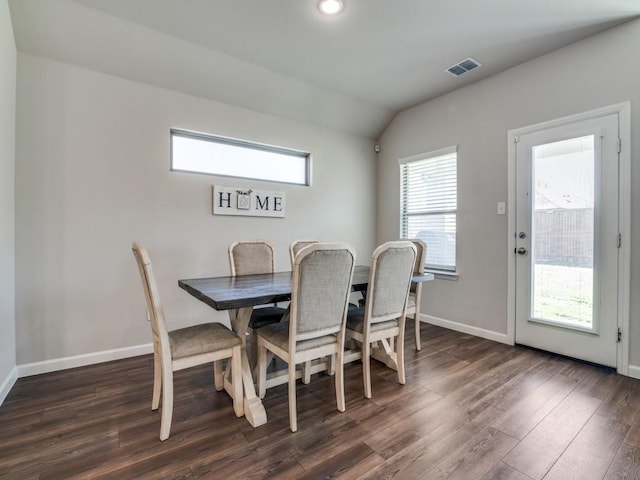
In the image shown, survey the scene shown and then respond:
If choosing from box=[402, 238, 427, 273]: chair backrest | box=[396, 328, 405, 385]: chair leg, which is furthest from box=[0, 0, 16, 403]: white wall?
box=[402, 238, 427, 273]: chair backrest

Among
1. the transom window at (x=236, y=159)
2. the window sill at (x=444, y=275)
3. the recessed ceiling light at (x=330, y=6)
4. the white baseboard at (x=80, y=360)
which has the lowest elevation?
the white baseboard at (x=80, y=360)

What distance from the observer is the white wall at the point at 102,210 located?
94.5 inches

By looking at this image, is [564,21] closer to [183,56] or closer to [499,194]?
[499,194]

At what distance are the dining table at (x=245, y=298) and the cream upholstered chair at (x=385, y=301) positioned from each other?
204 mm

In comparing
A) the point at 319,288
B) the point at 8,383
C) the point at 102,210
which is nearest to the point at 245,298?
the point at 319,288

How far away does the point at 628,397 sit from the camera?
82.9 inches

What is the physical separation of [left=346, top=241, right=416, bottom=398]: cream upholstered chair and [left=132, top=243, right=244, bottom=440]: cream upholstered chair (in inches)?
33.4

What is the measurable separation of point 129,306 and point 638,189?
170 inches

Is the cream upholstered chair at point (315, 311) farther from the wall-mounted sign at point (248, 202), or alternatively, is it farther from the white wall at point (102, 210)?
the wall-mounted sign at point (248, 202)

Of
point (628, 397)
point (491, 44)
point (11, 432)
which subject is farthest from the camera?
point (491, 44)

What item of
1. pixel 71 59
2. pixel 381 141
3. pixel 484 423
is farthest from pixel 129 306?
pixel 381 141

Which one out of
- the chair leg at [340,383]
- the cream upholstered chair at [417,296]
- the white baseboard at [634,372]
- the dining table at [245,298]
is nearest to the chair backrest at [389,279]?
the dining table at [245,298]

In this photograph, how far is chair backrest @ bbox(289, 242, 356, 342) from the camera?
1.67 metres

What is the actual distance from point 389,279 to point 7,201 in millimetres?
2751
